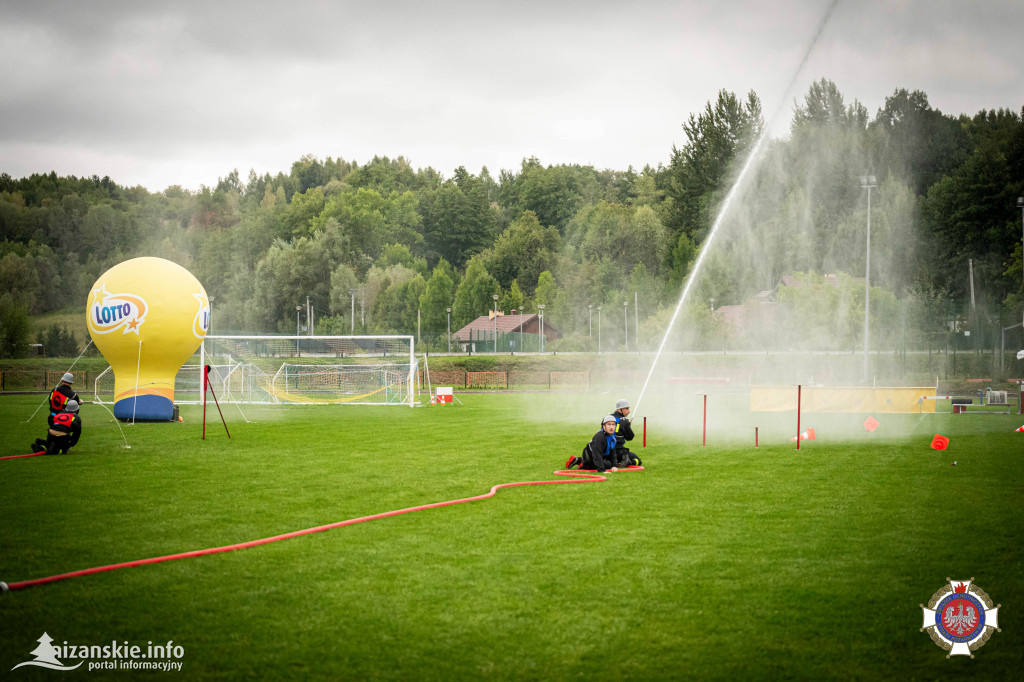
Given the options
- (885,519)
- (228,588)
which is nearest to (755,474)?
(885,519)

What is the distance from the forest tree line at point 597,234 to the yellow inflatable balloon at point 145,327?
26.3 metres

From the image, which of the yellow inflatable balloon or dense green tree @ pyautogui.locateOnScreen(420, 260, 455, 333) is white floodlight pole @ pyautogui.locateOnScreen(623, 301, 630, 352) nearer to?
dense green tree @ pyautogui.locateOnScreen(420, 260, 455, 333)

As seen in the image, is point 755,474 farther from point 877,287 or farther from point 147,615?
point 877,287

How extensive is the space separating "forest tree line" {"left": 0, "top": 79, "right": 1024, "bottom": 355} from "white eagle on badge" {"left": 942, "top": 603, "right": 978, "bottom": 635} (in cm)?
2886

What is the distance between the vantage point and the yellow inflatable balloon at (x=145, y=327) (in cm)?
2567

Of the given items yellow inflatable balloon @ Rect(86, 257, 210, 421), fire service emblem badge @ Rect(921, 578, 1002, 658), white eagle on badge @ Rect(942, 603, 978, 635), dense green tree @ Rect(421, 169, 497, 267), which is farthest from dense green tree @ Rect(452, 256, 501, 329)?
white eagle on badge @ Rect(942, 603, 978, 635)

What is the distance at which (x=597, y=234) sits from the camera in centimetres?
10806

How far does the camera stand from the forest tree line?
51.3 metres

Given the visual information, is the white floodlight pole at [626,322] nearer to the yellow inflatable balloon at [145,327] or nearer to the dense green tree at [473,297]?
the dense green tree at [473,297]

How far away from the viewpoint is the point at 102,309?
25797 mm

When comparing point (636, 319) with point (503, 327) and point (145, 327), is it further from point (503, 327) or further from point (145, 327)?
point (145, 327)

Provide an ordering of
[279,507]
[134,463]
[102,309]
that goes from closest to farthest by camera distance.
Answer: [279,507] < [134,463] < [102,309]

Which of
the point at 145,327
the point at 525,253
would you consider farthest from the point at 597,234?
the point at 145,327

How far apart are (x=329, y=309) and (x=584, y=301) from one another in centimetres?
3878
